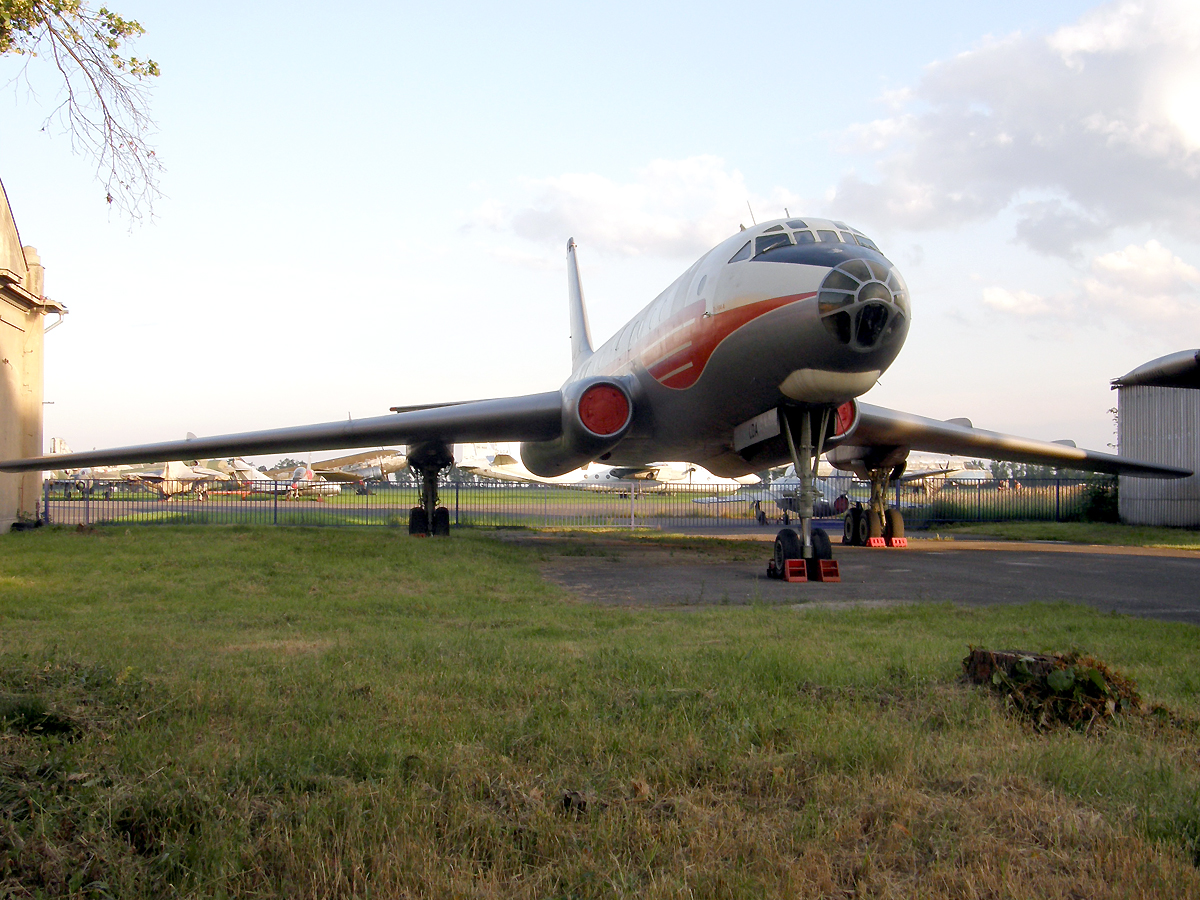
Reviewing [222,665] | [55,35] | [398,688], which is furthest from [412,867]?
[55,35]

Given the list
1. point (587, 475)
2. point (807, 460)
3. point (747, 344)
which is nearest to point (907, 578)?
point (807, 460)

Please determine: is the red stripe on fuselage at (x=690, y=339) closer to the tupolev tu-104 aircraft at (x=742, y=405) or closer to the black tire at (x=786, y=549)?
the tupolev tu-104 aircraft at (x=742, y=405)

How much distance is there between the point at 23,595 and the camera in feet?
23.8

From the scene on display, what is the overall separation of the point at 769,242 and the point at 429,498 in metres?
8.76

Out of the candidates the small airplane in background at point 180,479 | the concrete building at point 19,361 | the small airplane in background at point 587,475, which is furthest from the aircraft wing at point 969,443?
the small airplane in background at point 180,479

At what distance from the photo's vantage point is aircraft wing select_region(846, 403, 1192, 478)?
14.6m

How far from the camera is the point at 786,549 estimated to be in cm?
978

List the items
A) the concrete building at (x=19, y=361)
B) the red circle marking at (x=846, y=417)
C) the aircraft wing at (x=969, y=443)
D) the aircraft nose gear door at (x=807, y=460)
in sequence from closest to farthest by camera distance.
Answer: the aircraft nose gear door at (x=807, y=460)
the red circle marking at (x=846, y=417)
the aircraft wing at (x=969, y=443)
the concrete building at (x=19, y=361)

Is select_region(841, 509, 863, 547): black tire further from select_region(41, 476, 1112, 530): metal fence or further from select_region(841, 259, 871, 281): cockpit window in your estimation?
select_region(841, 259, 871, 281): cockpit window

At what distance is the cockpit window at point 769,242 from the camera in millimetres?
9379

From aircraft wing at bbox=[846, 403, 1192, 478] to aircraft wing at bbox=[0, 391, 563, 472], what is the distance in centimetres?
552

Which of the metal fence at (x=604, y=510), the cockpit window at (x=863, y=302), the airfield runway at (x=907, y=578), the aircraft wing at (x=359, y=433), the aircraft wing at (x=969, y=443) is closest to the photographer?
the airfield runway at (x=907, y=578)

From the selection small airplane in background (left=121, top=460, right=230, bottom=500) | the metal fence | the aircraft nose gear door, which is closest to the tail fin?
the metal fence

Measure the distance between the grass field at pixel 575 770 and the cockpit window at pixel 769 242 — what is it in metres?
5.16
